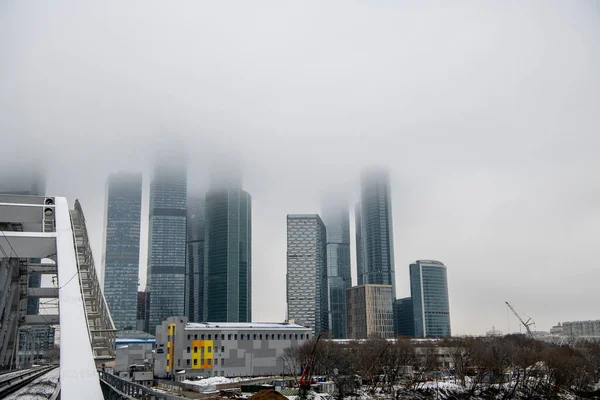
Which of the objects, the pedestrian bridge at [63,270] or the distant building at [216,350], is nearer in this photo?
the pedestrian bridge at [63,270]

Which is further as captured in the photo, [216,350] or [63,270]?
[216,350]

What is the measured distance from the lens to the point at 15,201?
25703 millimetres

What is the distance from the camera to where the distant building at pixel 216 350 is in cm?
9581

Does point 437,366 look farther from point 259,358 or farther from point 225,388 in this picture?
point 225,388

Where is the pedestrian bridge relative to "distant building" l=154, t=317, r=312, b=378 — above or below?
above

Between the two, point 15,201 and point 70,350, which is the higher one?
point 15,201

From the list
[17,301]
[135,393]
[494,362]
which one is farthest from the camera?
[494,362]

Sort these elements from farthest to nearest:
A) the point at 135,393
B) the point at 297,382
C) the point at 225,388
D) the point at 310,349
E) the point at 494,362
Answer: the point at 310,349 < the point at 494,362 < the point at 297,382 < the point at 225,388 < the point at 135,393

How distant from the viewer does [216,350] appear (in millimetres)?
97938

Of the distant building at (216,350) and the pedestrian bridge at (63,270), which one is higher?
the pedestrian bridge at (63,270)

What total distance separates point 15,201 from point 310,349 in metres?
75.5

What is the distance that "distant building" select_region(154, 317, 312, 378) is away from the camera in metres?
95.8

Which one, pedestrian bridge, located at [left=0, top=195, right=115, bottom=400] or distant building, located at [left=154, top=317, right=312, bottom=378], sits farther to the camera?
distant building, located at [left=154, top=317, right=312, bottom=378]

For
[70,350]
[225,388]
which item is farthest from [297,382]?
[70,350]
